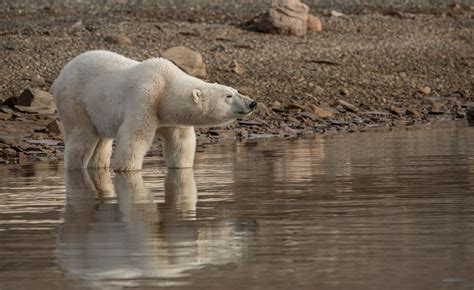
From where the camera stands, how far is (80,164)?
607 inches

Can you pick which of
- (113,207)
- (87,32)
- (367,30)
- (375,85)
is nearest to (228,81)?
(375,85)

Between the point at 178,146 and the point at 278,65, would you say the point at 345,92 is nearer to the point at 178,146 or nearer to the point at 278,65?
the point at 278,65

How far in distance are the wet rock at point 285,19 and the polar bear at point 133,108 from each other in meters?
13.3

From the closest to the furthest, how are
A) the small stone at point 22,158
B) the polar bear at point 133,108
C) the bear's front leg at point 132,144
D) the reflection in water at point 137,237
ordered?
the reflection in water at point 137,237 → the bear's front leg at point 132,144 → the polar bear at point 133,108 → the small stone at point 22,158

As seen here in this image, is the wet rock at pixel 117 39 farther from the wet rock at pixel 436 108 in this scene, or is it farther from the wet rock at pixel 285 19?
the wet rock at pixel 436 108

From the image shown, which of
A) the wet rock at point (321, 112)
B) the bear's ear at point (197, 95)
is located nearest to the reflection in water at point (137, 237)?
the bear's ear at point (197, 95)

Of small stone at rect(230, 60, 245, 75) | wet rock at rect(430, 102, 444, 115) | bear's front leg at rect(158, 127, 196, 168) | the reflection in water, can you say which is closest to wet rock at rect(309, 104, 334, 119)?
wet rock at rect(430, 102, 444, 115)

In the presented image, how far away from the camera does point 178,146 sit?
15.0 meters

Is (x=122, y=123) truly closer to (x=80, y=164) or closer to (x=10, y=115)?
(x=80, y=164)

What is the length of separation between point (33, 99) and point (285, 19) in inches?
381

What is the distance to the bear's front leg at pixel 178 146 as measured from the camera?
14.9 metres

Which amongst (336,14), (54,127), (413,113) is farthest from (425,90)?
(54,127)

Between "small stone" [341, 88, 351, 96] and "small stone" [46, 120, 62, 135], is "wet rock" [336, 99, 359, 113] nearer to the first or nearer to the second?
"small stone" [341, 88, 351, 96]

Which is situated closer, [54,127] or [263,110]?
[54,127]
